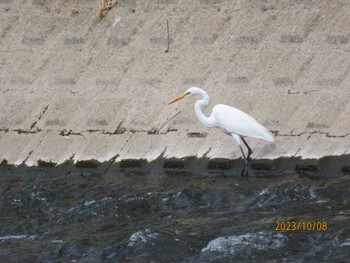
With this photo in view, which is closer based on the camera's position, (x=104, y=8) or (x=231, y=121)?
(x=231, y=121)

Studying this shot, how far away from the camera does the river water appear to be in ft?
34.7

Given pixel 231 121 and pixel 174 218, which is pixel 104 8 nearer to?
pixel 231 121

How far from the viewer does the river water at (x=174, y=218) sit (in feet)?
34.7

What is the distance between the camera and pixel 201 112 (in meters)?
14.3

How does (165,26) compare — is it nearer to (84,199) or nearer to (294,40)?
(294,40)

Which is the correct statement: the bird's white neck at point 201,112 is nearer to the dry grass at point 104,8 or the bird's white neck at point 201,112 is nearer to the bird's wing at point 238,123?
the bird's wing at point 238,123

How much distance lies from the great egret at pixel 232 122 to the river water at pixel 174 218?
559 millimetres

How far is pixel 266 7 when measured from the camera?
15570 mm

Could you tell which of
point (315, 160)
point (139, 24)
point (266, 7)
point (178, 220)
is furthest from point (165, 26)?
point (178, 220)

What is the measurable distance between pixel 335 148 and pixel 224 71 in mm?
2474
